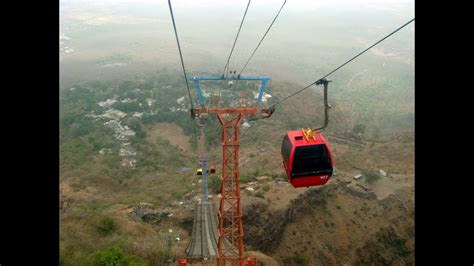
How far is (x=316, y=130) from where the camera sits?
641cm

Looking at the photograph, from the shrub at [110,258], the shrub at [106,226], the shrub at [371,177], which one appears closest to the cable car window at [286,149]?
the shrub at [110,258]

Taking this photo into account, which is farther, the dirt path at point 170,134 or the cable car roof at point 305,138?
the dirt path at point 170,134

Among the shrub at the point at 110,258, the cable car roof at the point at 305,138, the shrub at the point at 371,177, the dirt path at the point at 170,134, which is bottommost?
the shrub at the point at 371,177

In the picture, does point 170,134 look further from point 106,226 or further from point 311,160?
point 311,160

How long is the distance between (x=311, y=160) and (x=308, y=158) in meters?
0.06

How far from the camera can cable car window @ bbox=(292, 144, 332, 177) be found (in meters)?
6.20

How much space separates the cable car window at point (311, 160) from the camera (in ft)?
20.3

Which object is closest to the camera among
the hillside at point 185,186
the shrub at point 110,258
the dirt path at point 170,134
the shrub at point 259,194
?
the shrub at point 110,258

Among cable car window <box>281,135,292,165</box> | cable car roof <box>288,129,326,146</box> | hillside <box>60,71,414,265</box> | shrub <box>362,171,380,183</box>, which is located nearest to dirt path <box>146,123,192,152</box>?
hillside <box>60,71,414,265</box>

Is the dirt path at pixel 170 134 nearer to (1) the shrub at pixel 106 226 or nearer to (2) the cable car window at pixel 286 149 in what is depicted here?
(1) the shrub at pixel 106 226
